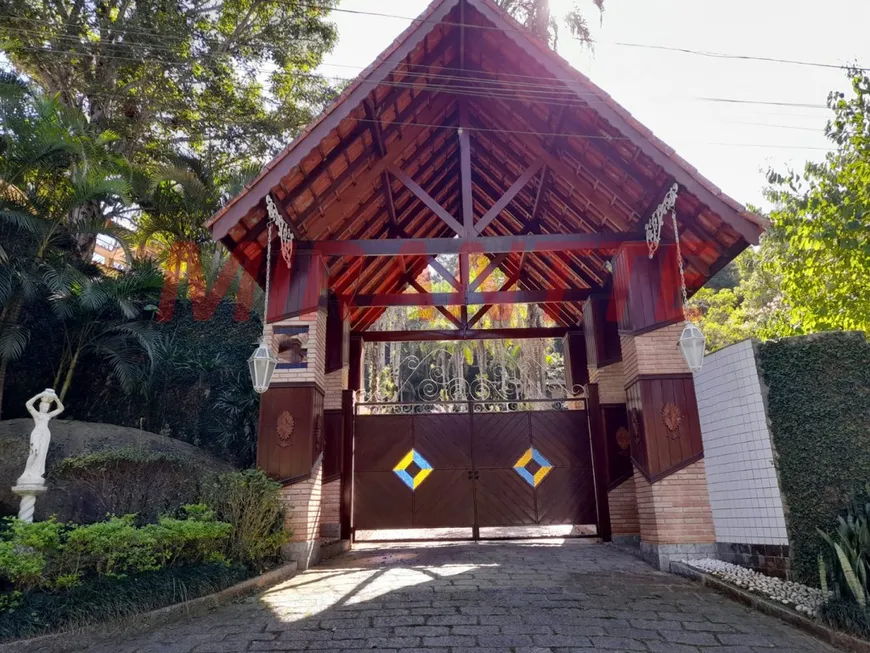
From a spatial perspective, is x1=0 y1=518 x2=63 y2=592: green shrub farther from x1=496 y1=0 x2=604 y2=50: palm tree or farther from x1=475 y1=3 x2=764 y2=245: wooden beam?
x1=496 y1=0 x2=604 y2=50: palm tree

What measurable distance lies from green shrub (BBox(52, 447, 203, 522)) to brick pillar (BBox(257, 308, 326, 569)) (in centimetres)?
97

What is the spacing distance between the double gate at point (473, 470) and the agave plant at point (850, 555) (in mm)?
4469

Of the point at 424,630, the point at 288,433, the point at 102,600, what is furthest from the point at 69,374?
the point at 424,630

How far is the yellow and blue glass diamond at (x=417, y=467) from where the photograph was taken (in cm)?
914

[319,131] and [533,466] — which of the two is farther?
[533,466]

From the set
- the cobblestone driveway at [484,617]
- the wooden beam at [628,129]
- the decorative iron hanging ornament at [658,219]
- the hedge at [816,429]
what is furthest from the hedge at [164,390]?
the hedge at [816,429]

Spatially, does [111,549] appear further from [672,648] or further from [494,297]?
[494,297]

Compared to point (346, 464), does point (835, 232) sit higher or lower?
higher

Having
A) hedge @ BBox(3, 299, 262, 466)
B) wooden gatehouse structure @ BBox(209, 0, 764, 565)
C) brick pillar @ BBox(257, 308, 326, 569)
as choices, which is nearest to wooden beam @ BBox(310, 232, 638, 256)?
wooden gatehouse structure @ BBox(209, 0, 764, 565)

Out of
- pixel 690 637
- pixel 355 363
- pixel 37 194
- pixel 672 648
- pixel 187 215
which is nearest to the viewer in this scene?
pixel 672 648

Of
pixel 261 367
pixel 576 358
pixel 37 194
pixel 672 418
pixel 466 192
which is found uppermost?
pixel 37 194

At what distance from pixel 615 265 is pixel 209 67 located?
12.8 meters

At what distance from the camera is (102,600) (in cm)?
425

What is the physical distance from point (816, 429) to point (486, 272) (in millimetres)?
5904
